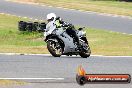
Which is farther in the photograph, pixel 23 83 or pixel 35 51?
pixel 35 51

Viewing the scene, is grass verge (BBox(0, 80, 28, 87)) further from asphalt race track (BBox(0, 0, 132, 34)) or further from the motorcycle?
asphalt race track (BBox(0, 0, 132, 34))

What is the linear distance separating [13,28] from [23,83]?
21.3m

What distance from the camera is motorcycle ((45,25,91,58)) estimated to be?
52.4 ft

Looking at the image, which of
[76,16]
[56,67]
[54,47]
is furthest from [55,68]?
[76,16]

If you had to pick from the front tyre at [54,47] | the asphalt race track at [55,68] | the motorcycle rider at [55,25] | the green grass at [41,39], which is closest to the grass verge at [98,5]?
the green grass at [41,39]

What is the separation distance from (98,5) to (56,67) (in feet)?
102

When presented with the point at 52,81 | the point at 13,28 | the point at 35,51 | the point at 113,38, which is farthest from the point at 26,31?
the point at 52,81

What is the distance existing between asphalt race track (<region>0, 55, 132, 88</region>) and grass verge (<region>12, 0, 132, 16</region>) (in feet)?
79.1

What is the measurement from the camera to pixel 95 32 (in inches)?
1186

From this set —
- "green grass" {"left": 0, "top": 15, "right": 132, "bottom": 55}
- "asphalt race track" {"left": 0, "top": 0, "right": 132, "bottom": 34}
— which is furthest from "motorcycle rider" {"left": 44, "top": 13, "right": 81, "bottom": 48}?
"asphalt race track" {"left": 0, "top": 0, "right": 132, "bottom": 34}

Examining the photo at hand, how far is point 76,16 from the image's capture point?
38.3 m

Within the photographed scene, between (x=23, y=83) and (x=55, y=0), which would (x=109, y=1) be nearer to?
(x=55, y=0)

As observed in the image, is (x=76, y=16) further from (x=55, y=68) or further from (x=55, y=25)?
(x=55, y=68)

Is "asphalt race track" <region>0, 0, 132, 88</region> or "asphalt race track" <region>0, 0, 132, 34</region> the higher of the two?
"asphalt race track" <region>0, 0, 132, 88</region>
